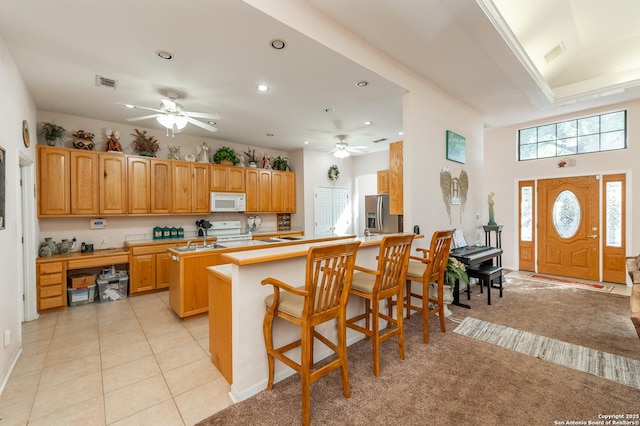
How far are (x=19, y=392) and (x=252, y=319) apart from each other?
74.7 inches

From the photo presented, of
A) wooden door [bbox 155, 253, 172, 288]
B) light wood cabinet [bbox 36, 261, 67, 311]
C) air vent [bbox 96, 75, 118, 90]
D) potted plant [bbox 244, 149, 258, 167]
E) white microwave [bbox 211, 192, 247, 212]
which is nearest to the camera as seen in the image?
air vent [bbox 96, 75, 118, 90]

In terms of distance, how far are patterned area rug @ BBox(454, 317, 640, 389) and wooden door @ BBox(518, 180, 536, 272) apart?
11.7 feet

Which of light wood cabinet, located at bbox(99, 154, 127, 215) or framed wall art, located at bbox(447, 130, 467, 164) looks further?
light wood cabinet, located at bbox(99, 154, 127, 215)

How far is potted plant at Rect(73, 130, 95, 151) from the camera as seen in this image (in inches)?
167

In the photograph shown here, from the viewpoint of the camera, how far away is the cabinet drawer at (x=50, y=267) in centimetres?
364

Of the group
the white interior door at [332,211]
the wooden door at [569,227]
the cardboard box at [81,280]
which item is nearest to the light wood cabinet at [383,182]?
the white interior door at [332,211]

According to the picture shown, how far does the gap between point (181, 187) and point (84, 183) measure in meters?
1.38

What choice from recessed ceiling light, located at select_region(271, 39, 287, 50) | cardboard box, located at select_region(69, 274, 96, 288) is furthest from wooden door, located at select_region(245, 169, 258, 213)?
recessed ceiling light, located at select_region(271, 39, 287, 50)

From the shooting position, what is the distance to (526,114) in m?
5.07

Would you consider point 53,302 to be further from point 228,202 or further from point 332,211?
point 332,211

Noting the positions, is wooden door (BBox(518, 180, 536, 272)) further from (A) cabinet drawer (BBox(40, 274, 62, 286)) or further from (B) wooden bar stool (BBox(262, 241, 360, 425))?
(A) cabinet drawer (BBox(40, 274, 62, 286))

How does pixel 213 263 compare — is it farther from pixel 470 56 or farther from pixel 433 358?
pixel 470 56

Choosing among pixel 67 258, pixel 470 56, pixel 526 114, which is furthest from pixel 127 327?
pixel 526 114

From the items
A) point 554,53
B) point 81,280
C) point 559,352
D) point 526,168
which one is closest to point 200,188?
point 81,280
